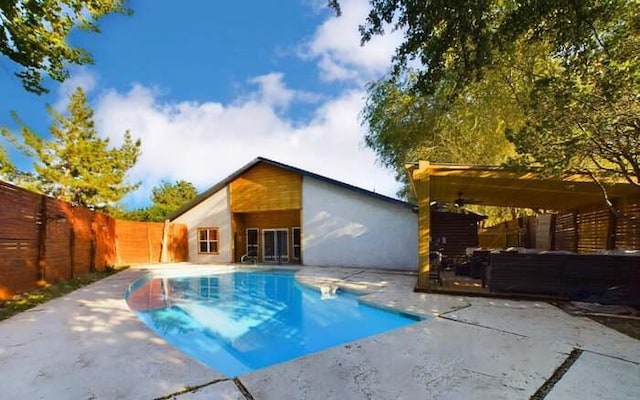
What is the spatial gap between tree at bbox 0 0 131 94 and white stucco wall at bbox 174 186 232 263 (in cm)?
1114

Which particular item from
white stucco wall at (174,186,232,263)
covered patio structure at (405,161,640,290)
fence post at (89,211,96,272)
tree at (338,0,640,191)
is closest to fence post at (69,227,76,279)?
fence post at (89,211,96,272)

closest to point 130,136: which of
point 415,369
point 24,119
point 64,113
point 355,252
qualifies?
point 64,113

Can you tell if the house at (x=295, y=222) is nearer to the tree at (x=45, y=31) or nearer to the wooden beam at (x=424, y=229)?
the wooden beam at (x=424, y=229)

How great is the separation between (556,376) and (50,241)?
1121cm

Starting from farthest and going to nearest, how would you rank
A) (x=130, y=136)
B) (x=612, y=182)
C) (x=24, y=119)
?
(x=130, y=136), (x=24, y=119), (x=612, y=182)

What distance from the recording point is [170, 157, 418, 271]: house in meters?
14.9

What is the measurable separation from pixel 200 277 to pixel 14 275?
6.81 meters

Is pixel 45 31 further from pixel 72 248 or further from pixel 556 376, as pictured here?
pixel 556 376

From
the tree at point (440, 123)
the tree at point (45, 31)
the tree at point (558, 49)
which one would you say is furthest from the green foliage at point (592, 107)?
the tree at point (45, 31)

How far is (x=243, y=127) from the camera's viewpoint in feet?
69.8

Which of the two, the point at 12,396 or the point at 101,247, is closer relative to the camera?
the point at 12,396

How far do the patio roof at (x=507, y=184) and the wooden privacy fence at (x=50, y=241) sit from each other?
9.12 meters

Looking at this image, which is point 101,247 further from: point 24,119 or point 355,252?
point 24,119

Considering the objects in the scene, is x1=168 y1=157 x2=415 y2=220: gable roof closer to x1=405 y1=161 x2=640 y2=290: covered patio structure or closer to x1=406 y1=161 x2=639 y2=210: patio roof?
Result: x1=406 y1=161 x2=639 y2=210: patio roof
